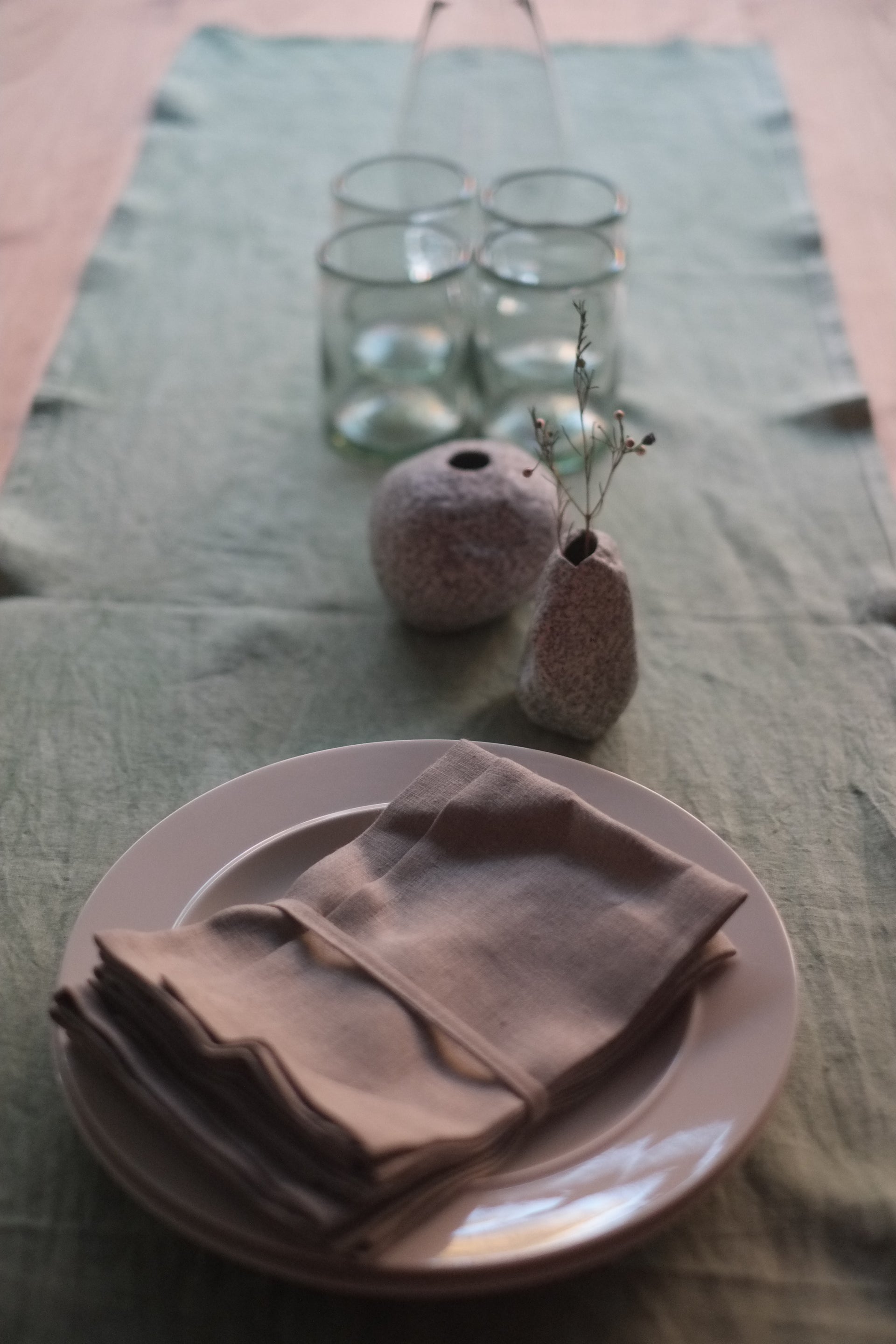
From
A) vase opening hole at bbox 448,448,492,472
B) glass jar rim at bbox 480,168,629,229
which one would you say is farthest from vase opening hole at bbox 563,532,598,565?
glass jar rim at bbox 480,168,629,229

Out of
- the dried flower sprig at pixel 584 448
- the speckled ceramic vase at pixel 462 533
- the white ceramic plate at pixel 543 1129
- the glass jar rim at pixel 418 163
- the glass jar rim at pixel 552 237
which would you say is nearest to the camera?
the white ceramic plate at pixel 543 1129

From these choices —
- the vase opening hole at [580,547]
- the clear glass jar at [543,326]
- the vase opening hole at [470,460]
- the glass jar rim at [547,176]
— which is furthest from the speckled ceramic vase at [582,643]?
the glass jar rim at [547,176]

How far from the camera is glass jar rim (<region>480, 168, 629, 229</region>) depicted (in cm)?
85

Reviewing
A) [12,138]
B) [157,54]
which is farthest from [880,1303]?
[157,54]

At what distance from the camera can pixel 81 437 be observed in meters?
0.89

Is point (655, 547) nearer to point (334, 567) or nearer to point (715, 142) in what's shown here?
point (334, 567)

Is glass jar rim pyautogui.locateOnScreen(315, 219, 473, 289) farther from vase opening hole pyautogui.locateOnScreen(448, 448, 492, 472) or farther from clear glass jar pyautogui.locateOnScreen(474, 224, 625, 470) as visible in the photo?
vase opening hole pyautogui.locateOnScreen(448, 448, 492, 472)

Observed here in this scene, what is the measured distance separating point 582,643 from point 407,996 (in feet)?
0.80

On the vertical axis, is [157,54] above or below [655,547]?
above

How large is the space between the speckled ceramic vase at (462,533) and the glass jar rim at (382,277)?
15 centimetres

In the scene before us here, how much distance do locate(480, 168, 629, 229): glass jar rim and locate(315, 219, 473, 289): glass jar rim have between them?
34 millimetres

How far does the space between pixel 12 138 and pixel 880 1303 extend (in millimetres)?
1266

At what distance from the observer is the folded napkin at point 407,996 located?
14.7 inches

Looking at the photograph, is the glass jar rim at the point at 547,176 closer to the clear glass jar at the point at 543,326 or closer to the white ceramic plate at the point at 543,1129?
the clear glass jar at the point at 543,326
